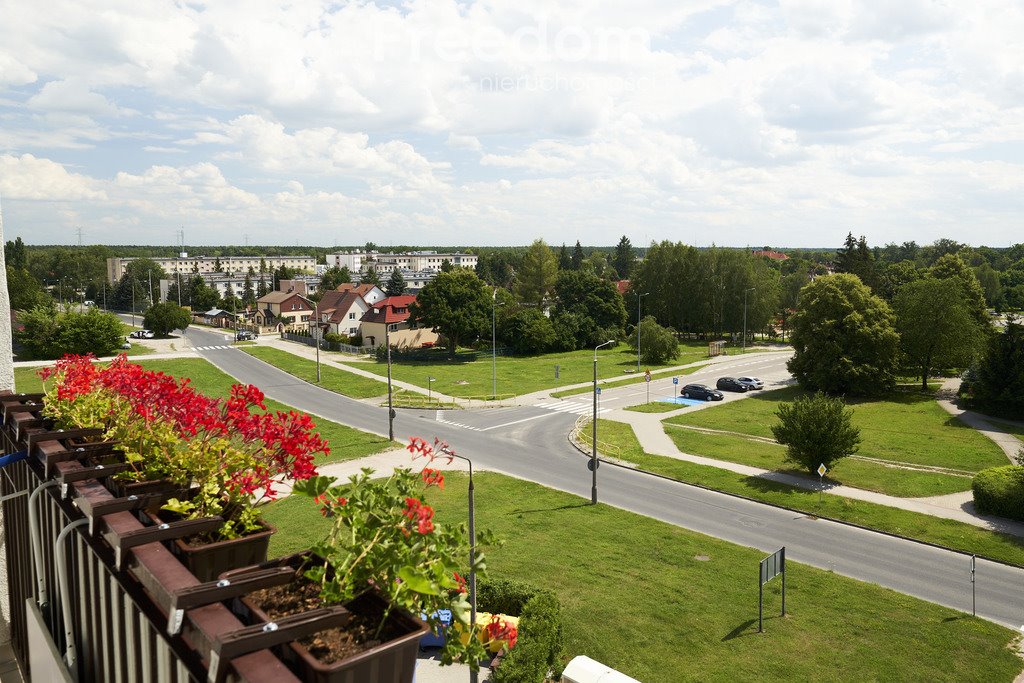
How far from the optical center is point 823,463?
A: 27.8m

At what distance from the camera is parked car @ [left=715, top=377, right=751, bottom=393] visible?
48656 millimetres

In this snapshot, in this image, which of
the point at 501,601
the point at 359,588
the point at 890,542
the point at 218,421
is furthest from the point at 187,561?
the point at 890,542

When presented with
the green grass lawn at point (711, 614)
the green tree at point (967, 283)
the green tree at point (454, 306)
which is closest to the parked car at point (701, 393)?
the green tree at point (967, 283)

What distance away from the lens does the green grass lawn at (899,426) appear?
31422mm

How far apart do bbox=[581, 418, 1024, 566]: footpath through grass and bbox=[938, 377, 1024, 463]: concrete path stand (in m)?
8.66

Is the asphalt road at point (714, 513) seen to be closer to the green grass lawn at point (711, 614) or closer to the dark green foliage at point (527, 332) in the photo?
the green grass lawn at point (711, 614)

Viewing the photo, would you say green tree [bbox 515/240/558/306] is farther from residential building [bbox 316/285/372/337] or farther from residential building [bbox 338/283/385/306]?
residential building [bbox 316/285/372/337]

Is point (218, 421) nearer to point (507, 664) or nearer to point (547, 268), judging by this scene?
point (507, 664)

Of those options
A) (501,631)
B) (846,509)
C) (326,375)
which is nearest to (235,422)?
(501,631)

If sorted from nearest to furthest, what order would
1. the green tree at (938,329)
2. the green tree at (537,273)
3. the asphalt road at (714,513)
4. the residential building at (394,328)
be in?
the asphalt road at (714,513), the green tree at (938,329), the residential building at (394,328), the green tree at (537,273)

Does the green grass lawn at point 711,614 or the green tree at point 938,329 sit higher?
the green tree at point 938,329

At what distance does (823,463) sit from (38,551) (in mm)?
28922

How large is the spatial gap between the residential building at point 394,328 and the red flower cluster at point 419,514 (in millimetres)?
65981

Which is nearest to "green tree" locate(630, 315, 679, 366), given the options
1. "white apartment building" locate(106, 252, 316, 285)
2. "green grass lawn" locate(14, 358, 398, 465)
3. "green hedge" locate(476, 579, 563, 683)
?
"green grass lawn" locate(14, 358, 398, 465)
